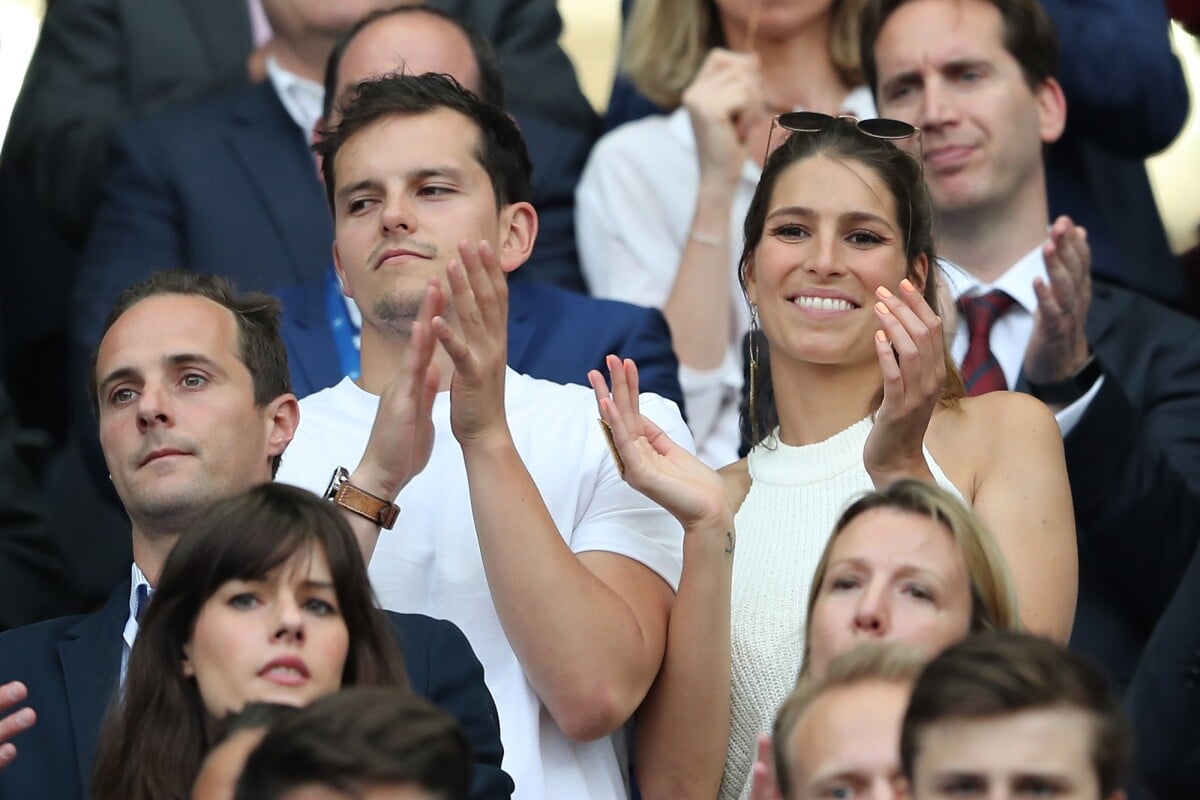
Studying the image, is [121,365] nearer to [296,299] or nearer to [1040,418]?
[296,299]

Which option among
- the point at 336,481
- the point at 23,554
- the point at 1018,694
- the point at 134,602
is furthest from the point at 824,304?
the point at 23,554

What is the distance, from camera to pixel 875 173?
405 cm

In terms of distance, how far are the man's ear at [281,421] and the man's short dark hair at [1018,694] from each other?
1545 millimetres

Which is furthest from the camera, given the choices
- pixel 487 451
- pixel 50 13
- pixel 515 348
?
pixel 50 13

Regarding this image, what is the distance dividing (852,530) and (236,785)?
997 millimetres

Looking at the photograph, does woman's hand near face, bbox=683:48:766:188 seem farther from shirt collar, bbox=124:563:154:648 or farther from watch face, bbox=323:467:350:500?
shirt collar, bbox=124:563:154:648

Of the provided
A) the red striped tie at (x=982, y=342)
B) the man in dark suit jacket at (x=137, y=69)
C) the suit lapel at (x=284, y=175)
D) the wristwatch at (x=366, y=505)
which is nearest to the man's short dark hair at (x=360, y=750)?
the wristwatch at (x=366, y=505)

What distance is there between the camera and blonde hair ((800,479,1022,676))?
3.23 m

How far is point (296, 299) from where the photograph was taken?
15.7 ft

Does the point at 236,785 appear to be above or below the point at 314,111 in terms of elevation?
below

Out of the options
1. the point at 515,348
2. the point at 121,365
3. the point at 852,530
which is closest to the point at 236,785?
the point at 852,530

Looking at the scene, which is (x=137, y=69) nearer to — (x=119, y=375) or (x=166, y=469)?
(x=119, y=375)

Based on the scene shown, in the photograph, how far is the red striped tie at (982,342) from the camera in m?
4.61

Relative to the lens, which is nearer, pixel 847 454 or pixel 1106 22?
pixel 847 454
